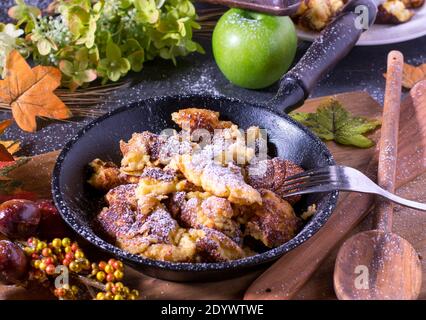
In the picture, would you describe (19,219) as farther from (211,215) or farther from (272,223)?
(272,223)

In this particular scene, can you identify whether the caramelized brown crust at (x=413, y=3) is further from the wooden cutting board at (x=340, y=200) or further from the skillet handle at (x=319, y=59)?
the wooden cutting board at (x=340, y=200)

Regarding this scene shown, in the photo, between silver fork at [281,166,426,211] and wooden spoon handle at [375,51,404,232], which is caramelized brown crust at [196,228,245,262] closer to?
silver fork at [281,166,426,211]

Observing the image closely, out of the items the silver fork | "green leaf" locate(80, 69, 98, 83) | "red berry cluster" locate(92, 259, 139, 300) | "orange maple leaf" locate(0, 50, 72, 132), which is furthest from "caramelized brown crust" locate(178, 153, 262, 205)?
"green leaf" locate(80, 69, 98, 83)

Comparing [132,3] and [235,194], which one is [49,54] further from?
[235,194]

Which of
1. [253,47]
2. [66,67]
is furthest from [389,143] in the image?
[66,67]

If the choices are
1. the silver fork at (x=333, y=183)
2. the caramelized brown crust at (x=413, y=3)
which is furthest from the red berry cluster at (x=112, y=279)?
the caramelized brown crust at (x=413, y=3)

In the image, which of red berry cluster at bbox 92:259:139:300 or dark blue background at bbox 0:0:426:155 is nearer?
red berry cluster at bbox 92:259:139:300

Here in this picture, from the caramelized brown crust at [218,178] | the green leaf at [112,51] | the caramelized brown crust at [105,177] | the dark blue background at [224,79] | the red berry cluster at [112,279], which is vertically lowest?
the dark blue background at [224,79]
